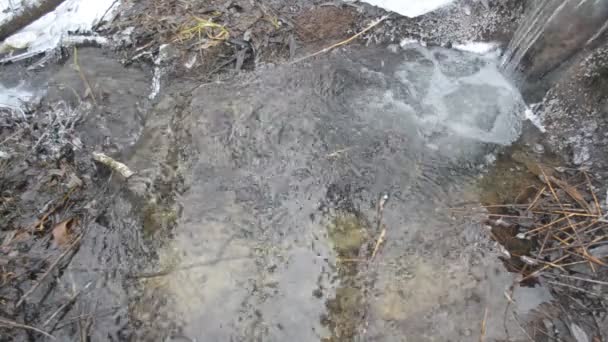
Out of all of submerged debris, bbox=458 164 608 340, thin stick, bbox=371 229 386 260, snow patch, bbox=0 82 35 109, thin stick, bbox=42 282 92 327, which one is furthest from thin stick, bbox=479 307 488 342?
snow patch, bbox=0 82 35 109

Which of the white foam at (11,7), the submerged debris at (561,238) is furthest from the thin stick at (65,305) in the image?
the white foam at (11,7)

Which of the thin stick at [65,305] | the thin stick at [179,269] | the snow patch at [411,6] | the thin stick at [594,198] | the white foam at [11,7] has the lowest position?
the thin stick at [65,305]

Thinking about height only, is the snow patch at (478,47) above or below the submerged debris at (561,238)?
above

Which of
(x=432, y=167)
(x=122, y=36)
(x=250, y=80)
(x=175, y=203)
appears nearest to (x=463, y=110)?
(x=432, y=167)

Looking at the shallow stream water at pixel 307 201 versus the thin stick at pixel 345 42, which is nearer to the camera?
the shallow stream water at pixel 307 201

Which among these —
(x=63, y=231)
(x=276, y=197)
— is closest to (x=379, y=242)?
(x=276, y=197)

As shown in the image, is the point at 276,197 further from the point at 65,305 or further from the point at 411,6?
the point at 411,6

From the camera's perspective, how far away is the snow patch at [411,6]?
374cm

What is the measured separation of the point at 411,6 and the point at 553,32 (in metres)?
1.19

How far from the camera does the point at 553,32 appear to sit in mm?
3037

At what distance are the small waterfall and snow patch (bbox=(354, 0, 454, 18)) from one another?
72cm

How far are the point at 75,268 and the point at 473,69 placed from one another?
3284 millimetres

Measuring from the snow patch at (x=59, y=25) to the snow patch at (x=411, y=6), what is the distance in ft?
8.00

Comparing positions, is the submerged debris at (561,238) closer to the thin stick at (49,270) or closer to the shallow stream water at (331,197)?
the shallow stream water at (331,197)
